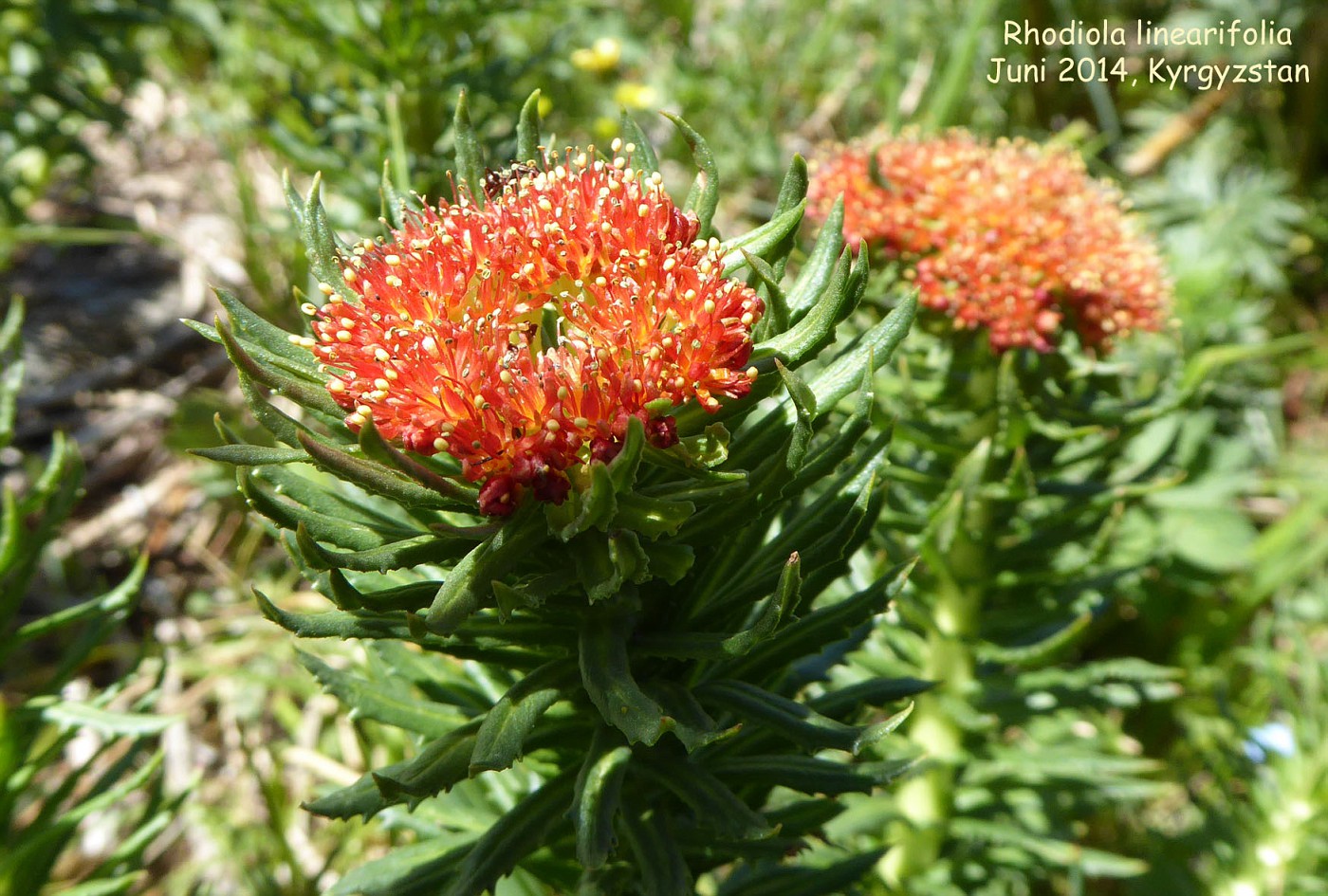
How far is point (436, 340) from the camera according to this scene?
4.01ft

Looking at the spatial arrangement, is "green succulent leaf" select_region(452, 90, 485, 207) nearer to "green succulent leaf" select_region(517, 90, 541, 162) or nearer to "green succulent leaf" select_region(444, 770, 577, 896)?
"green succulent leaf" select_region(517, 90, 541, 162)

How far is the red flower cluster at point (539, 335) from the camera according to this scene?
121 cm

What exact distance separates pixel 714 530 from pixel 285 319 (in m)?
3.21

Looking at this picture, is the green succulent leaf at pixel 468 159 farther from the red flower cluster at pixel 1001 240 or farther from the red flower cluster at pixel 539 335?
the red flower cluster at pixel 1001 240

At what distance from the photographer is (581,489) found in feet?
3.99

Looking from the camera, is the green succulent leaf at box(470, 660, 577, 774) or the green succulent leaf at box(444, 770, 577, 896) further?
the green succulent leaf at box(444, 770, 577, 896)

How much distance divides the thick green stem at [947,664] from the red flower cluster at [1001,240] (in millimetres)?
145

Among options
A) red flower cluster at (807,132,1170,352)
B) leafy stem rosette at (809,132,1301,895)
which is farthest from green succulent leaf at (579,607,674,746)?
red flower cluster at (807,132,1170,352)

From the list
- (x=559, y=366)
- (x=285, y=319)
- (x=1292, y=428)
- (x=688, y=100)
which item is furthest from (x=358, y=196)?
(x=1292, y=428)

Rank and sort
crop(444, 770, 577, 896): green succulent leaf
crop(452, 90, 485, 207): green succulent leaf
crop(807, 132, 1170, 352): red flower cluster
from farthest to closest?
crop(807, 132, 1170, 352): red flower cluster
crop(452, 90, 485, 207): green succulent leaf
crop(444, 770, 577, 896): green succulent leaf

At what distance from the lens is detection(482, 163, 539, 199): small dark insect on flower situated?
4.80 ft

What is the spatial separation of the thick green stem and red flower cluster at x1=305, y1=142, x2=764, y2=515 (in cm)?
110

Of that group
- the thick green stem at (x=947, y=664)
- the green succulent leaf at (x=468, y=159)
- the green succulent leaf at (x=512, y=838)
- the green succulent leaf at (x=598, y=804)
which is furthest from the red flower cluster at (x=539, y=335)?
the thick green stem at (x=947, y=664)

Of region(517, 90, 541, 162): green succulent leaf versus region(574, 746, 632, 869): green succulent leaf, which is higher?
region(517, 90, 541, 162): green succulent leaf
